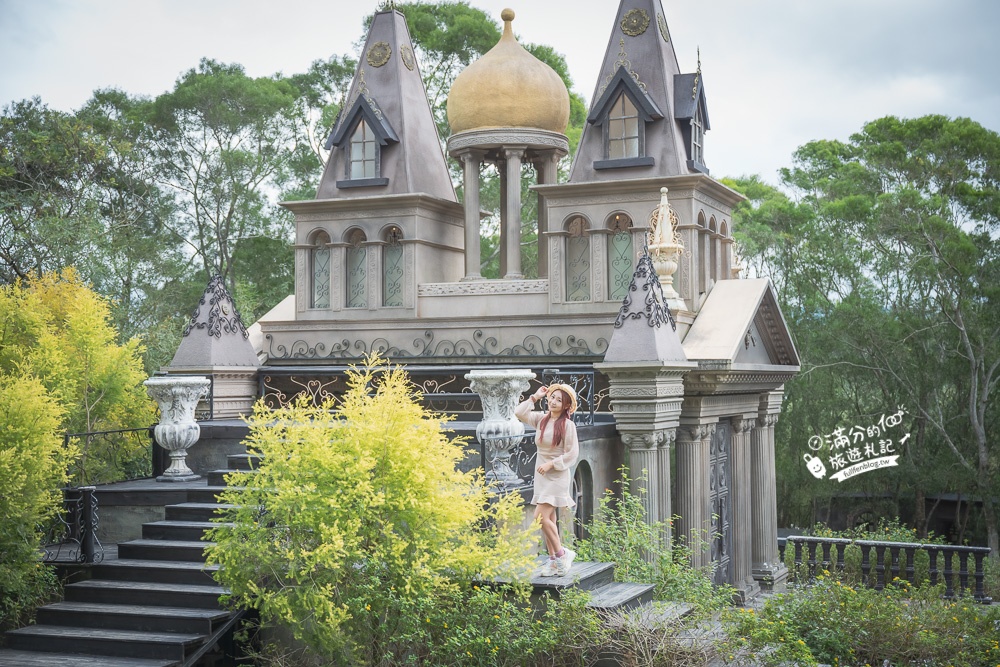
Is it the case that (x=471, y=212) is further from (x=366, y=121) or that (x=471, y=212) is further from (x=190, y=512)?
(x=190, y=512)

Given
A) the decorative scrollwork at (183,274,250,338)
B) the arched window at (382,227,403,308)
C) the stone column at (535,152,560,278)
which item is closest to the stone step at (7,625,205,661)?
the decorative scrollwork at (183,274,250,338)

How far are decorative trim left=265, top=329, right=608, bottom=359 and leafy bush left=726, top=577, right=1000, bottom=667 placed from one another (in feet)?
26.6

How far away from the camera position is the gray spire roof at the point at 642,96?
18.0 meters

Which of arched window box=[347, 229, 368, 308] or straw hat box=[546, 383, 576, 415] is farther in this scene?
arched window box=[347, 229, 368, 308]

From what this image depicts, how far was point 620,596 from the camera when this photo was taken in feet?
32.1

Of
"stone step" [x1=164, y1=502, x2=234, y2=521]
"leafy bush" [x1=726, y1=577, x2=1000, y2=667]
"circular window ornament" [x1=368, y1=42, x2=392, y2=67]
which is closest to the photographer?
"leafy bush" [x1=726, y1=577, x2=1000, y2=667]

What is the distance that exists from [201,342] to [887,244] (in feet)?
74.2

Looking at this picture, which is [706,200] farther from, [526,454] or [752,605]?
[526,454]

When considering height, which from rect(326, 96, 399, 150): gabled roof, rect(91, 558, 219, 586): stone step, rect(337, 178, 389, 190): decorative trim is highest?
rect(326, 96, 399, 150): gabled roof

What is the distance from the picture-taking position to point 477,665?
8836 millimetres

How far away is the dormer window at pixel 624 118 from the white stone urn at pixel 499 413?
→ 780 cm

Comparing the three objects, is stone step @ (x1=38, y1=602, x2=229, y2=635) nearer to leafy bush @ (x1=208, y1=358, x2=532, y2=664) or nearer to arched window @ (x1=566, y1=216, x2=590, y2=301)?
leafy bush @ (x1=208, y1=358, x2=532, y2=664)

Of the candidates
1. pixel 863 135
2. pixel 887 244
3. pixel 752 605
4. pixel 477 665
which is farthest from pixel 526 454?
pixel 863 135

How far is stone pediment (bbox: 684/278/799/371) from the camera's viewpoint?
52.5 feet
